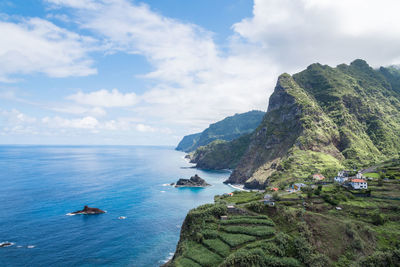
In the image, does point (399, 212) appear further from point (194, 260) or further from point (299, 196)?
point (194, 260)

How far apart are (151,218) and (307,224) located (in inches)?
2575

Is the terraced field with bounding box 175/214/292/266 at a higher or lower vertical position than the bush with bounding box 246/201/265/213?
lower

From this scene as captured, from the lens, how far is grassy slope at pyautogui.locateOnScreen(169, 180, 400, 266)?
49.8 meters

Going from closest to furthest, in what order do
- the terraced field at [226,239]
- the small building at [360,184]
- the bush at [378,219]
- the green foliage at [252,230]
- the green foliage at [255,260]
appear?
the green foliage at [255,260]
the terraced field at [226,239]
the green foliage at [252,230]
the bush at [378,219]
the small building at [360,184]

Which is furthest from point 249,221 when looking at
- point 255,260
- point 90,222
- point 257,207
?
point 90,222

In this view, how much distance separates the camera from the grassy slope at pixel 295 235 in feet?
163

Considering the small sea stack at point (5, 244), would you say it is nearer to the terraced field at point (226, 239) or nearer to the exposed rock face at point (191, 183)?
the terraced field at point (226, 239)

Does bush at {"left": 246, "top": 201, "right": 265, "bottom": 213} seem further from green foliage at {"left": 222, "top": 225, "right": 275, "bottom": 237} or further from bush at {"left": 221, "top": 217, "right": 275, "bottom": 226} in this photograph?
green foliage at {"left": 222, "top": 225, "right": 275, "bottom": 237}

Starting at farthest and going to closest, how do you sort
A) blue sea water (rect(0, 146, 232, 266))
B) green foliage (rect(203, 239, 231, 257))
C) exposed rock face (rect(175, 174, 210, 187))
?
exposed rock face (rect(175, 174, 210, 187)), blue sea water (rect(0, 146, 232, 266)), green foliage (rect(203, 239, 231, 257))

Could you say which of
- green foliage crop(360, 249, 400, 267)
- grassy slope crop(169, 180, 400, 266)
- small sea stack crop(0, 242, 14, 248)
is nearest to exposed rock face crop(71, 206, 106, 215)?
small sea stack crop(0, 242, 14, 248)

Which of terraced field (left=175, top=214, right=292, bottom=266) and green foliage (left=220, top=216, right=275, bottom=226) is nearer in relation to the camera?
terraced field (left=175, top=214, right=292, bottom=266)

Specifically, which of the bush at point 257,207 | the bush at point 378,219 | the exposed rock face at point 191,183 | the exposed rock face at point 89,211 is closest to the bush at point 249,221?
the bush at point 257,207

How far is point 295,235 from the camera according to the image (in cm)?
5556

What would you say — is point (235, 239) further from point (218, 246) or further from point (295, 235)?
point (295, 235)
